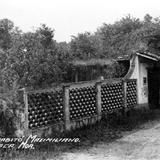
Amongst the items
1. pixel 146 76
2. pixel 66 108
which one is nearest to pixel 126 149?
pixel 66 108

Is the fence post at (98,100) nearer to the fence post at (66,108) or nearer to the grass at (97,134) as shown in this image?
the grass at (97,134)

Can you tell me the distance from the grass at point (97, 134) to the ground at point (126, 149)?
25cm

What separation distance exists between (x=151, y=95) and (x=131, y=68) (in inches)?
99.7

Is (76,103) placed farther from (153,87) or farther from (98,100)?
(153,87)

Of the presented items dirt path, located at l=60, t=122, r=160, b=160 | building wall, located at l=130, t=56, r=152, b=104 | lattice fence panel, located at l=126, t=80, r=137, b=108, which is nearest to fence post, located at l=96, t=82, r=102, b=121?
dirt path, located at l=60, t=122, r=160, b=160

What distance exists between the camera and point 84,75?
559 inches

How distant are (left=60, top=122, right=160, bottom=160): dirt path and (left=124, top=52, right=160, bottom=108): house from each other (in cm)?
426

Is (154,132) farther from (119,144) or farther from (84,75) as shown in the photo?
(84,75)

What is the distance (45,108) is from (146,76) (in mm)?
7351

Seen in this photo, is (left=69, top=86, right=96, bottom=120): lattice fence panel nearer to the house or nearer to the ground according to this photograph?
the ground

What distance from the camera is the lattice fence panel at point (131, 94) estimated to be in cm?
1280

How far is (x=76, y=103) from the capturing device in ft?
32.6

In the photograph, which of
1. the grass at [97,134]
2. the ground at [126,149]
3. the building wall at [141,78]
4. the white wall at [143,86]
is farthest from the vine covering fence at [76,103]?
the ground at [126,149]

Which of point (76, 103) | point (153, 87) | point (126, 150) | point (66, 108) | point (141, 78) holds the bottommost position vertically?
point (126, 150)
